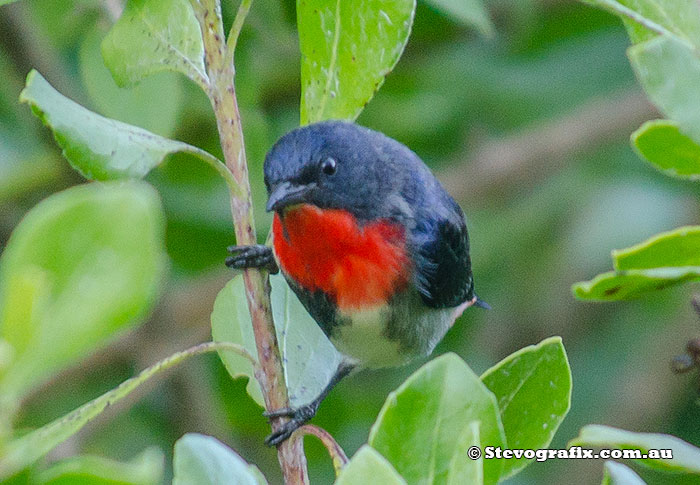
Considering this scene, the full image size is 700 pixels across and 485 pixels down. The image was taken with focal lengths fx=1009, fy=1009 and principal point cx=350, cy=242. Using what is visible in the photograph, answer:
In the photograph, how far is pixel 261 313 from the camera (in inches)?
53.9

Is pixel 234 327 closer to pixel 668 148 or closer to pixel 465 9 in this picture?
pixel 668 148

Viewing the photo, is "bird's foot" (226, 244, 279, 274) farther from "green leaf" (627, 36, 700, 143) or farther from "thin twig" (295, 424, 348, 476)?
"green leaf" (627, 36, 700, 143)

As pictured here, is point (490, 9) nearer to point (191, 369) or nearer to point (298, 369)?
point (191, 369)

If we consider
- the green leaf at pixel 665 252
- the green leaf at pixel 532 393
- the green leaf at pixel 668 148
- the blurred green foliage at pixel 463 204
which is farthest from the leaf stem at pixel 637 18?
the blurred green foliage at pixel 463 204

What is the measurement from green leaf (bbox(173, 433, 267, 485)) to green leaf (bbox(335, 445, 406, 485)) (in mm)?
128

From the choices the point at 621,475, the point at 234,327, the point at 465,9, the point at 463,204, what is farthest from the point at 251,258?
the point at 463,204

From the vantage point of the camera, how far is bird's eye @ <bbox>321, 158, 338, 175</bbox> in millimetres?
2164

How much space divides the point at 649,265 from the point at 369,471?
2.05 feet

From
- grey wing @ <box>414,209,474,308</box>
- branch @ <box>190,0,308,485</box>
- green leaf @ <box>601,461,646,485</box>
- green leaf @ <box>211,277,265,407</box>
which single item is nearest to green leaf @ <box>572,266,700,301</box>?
green leaf @ <box>601,461,646,485</box>

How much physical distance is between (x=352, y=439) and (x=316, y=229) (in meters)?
1.58

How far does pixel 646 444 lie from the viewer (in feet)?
3.92

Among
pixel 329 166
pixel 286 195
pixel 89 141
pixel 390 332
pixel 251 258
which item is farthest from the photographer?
pixel 390 332

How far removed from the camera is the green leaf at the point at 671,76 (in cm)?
109

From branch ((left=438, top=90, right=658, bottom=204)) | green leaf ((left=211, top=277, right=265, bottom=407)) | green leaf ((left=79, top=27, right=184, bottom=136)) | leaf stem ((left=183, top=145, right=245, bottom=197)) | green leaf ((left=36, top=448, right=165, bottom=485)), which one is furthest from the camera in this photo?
branch ((left=438, top=90, right=658, bottom=204))
